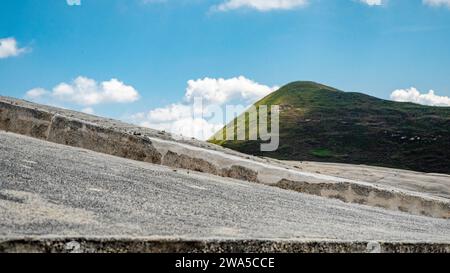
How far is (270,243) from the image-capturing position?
288 centimetres

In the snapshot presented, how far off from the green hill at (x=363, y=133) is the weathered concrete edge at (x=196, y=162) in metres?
17.1

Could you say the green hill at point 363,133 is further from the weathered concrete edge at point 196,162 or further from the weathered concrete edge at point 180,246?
the weathered concrete edge at point 180,246

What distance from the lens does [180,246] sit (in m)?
2.61

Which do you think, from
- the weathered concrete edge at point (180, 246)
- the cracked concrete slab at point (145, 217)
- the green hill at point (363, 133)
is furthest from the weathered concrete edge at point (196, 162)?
the green hill at point (363, 133)

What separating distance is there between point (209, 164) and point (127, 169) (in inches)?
89.7

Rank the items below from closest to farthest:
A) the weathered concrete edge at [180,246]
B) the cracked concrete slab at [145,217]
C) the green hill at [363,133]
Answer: the weathered concrete edge at [180,246] < the cracked concrete slab at [145,217] < the green hill at [363,133]

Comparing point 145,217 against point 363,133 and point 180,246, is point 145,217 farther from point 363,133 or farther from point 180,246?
point 363,133

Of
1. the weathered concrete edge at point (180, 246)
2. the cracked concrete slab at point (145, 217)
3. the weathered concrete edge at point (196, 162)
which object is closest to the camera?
the weathered concrete edge at point (180, 246)

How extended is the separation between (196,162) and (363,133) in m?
25.8

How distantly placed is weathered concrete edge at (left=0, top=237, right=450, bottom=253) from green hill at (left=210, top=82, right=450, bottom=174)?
22.2m

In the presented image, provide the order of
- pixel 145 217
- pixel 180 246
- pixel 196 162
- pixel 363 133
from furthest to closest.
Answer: pixel 363 133 < pixel 196 162 < pixel 145 217 < pixel 180 246

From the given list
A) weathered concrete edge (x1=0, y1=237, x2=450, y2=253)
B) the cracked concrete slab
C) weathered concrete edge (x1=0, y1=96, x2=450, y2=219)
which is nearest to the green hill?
weathered concrete edge (x1=0, y1=96, x2=450, y2=219)

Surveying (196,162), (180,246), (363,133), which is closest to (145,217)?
(180,246)

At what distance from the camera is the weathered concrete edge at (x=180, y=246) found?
2.30 m
